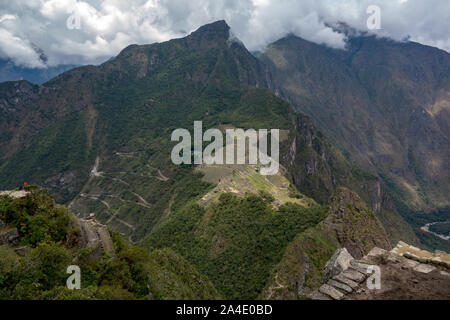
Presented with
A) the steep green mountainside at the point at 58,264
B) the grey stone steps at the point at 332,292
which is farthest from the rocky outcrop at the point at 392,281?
the steep green mountainside at the point at 58,264

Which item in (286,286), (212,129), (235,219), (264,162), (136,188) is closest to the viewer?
(286,286)

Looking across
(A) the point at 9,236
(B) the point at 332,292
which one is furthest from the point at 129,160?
(B) the point at 332,292

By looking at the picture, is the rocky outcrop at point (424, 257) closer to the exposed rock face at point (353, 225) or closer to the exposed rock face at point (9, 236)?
the exposed rock face at point (9, 236)

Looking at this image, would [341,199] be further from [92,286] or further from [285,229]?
[92,286]

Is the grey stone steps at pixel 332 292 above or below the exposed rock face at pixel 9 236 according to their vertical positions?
below

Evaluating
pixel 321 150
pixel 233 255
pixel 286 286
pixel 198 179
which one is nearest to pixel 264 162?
pixel 198 179
